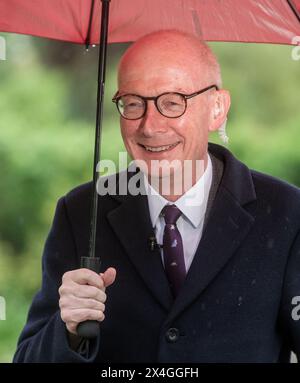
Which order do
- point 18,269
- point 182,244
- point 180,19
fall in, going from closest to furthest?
point 182,244, point 180,19, point 18,269

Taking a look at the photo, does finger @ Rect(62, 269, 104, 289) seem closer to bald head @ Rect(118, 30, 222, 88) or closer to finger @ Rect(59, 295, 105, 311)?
finger @ Rect(59, 295, 105, 311)

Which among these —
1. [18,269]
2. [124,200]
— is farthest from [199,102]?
[18,269]

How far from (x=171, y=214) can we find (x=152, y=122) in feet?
0.77

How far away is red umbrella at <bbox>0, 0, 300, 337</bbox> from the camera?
2562 mm

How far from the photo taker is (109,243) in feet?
7.77

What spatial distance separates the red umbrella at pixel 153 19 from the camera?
256cm

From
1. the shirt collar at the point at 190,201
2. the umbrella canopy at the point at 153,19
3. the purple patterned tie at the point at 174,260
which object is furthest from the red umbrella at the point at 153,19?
the purple patterned tie at the point at 174,260

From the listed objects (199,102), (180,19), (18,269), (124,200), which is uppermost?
(180,19)

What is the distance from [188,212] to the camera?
2.34 meters

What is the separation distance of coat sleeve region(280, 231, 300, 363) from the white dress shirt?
A: 241 mm

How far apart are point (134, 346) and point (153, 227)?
30cm

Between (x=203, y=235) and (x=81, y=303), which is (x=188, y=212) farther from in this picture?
(x=81, y=303)

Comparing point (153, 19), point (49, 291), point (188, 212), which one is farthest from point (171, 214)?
point (153, 19)
